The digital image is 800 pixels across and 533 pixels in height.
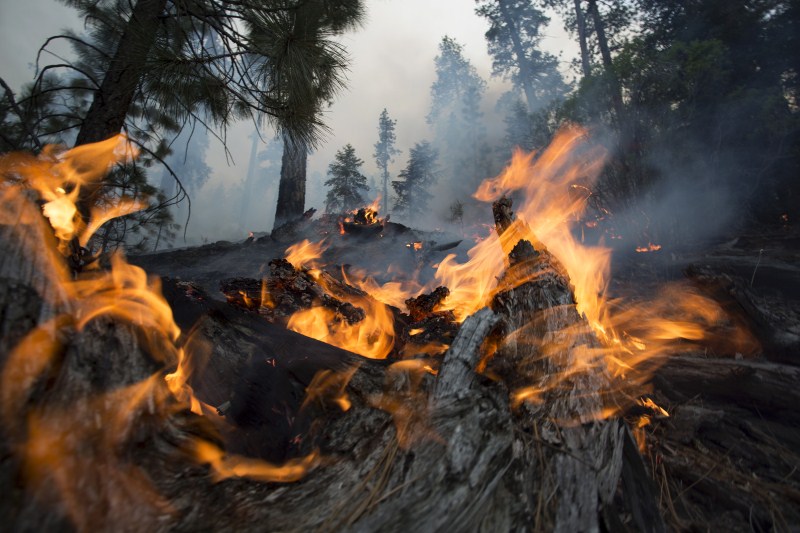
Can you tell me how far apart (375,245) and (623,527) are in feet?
27.3

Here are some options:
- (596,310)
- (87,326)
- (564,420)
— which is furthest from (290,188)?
(564,420)

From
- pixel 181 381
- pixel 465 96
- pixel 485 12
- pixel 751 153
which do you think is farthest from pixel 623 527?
pixel 465 96

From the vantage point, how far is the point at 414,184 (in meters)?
32.1

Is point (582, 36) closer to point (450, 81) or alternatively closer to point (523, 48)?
point (523, 48)

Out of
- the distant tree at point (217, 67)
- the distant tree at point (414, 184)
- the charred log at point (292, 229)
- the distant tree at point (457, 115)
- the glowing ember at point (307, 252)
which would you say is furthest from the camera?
the distant tree at point (457, 115)

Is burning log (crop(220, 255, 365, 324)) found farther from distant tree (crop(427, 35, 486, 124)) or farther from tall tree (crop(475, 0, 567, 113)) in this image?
distant tree (crop(427, 35, 486, 124))

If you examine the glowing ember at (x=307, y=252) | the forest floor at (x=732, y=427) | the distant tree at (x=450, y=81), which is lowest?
the forest floor at (x=732, y=427)

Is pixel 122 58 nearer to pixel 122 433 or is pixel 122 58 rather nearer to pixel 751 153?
pixel 122 433

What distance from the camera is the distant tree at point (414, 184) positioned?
31.7 meters

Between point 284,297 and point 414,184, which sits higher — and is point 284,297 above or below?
below

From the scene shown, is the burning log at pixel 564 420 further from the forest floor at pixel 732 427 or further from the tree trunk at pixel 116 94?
the tree trunk at pixel 116 94

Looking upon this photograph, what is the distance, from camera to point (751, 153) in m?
11.7

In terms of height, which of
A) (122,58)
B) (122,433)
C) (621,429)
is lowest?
(621,429)

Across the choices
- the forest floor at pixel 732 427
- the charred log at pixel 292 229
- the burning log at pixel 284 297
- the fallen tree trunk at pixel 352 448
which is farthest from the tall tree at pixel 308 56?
the charred log at pixel 292 229
